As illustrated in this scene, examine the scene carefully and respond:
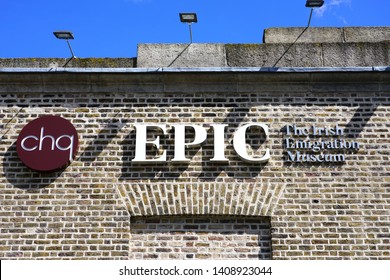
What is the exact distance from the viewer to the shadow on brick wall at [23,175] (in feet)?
26.1

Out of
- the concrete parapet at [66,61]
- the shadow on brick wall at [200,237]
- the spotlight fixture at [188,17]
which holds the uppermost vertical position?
the spotlight fixture at [188,17]

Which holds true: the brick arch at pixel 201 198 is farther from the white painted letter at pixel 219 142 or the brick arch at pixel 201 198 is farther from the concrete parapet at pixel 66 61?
the concrete parapet at pixel 66 61

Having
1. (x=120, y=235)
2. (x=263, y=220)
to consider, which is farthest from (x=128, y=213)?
(x=263, y=220)

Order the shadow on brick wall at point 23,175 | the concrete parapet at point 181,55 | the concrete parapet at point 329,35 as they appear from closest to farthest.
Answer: the shadow on brick wall at point 23,175
the concrete parapet at point 181,55
the concrete parapet at point 329,35

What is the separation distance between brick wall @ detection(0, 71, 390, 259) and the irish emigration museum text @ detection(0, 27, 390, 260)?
14mm

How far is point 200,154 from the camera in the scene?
26.5ft

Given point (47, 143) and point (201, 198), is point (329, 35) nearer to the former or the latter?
point (201, 198)

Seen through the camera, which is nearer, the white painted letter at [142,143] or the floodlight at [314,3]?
the white painted letter at [142,143]

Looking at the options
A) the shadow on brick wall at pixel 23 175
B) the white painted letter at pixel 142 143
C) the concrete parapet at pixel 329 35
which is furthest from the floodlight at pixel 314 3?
the shadow on brick wall at pixel 23 175

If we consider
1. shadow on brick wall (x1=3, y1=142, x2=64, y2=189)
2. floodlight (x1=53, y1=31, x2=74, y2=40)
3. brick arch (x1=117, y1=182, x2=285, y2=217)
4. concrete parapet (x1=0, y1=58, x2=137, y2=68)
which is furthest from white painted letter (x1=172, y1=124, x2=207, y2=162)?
floodlight (x1=53, y1=31, x2=74, y2=40)

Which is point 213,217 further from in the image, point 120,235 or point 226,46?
point 226,46

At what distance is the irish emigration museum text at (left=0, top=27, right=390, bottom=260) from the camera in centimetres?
771

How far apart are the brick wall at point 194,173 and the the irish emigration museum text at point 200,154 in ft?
0.05

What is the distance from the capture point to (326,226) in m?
7.71
